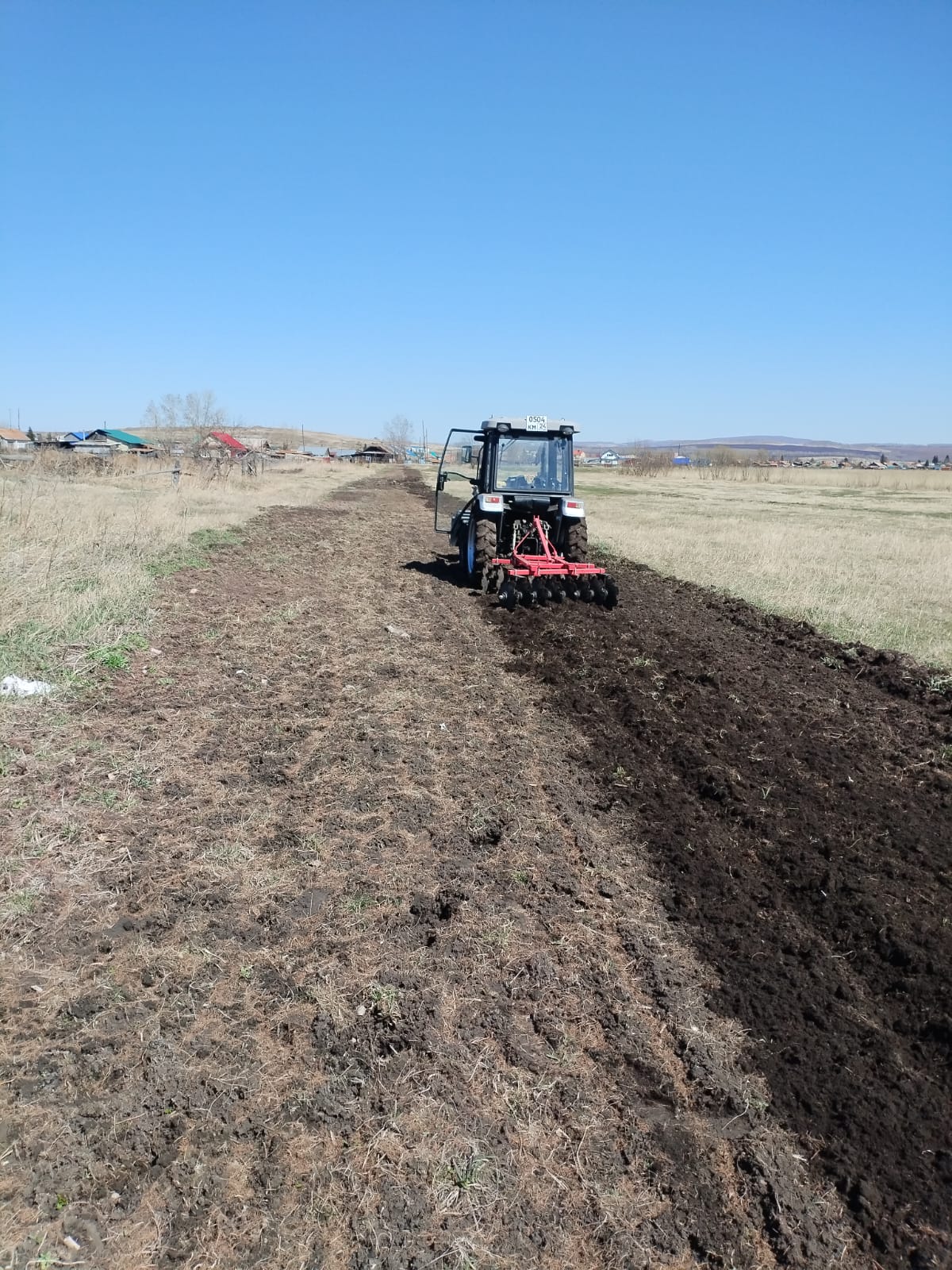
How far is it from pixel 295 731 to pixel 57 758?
5.36 feet

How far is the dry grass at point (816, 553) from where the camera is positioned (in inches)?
449

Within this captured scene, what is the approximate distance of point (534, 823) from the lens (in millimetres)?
4859

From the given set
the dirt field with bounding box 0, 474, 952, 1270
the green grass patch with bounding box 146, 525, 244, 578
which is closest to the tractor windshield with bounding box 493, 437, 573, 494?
the green grass patch with bounding box 146, 525, 244, 578

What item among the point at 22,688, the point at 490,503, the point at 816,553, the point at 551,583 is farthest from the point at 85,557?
the point at 816,553

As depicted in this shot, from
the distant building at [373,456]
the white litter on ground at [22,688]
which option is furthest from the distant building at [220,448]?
the white litter on ground at [22,688]

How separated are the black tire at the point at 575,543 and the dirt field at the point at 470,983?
4.97 meters

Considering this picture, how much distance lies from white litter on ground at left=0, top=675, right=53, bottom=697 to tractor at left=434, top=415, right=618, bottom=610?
243 inches

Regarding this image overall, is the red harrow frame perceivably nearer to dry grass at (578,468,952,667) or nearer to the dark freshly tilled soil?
the dark freshly tilled soil

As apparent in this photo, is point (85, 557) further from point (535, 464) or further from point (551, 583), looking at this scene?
point (535, 464)

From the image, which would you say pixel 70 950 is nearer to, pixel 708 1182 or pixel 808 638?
pixel 708 1182

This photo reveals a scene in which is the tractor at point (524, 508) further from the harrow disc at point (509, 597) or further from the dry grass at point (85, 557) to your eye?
the dry grass at point (85, 557)

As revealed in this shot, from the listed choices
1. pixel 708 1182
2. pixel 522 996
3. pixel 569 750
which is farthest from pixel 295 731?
pixel 708 1182

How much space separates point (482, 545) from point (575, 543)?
138cm

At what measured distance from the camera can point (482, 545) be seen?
1160 cm
